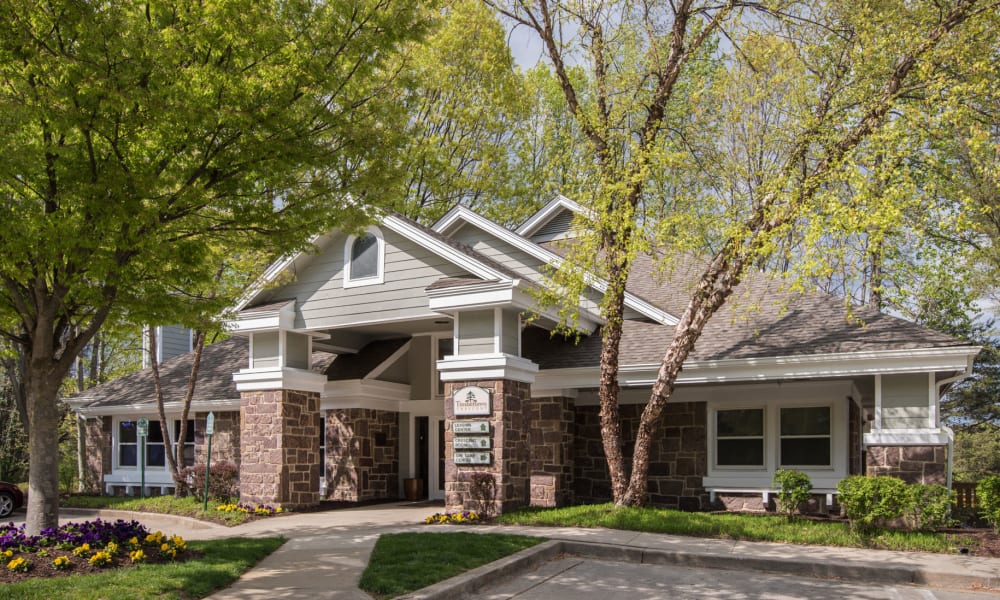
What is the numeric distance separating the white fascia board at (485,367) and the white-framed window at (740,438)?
390cm

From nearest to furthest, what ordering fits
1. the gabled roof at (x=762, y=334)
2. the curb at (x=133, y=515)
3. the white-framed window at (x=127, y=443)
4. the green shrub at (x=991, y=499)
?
the green shrub at (x=991, y=499) < the gabled roof at (x=762, y=334) < the curb at (x=133, y=515) < the white-framed window at (x=127, y=443)

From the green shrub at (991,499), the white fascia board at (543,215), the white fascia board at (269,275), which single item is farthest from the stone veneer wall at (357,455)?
the green shrub at (991,499)

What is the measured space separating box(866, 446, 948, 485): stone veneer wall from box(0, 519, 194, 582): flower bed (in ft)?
33.8

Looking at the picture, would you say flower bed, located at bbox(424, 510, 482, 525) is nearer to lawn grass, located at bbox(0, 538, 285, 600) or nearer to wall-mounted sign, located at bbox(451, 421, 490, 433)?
wall-mounted sign, located at bbox(451, 421, 490, 433)

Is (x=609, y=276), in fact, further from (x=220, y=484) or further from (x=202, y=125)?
(x=220, y=484)

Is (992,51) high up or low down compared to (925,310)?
up

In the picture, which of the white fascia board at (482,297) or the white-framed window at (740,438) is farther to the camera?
the white-framed window at (740,438)

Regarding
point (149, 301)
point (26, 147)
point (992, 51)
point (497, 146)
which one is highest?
point (497, 146)

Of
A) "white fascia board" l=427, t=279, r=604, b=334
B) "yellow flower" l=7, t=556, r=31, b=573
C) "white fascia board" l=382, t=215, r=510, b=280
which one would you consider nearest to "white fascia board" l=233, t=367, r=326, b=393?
"white fascia board" l=427, t=279, r=604, b=334

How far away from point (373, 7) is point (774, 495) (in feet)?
35.5

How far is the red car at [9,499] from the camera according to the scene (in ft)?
57.2

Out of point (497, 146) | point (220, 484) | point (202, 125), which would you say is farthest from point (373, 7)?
point (497, 146)

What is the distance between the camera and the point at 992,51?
13.5 m

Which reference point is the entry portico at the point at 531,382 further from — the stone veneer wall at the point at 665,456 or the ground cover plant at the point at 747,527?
the ground cover plant at the point at 747,527
